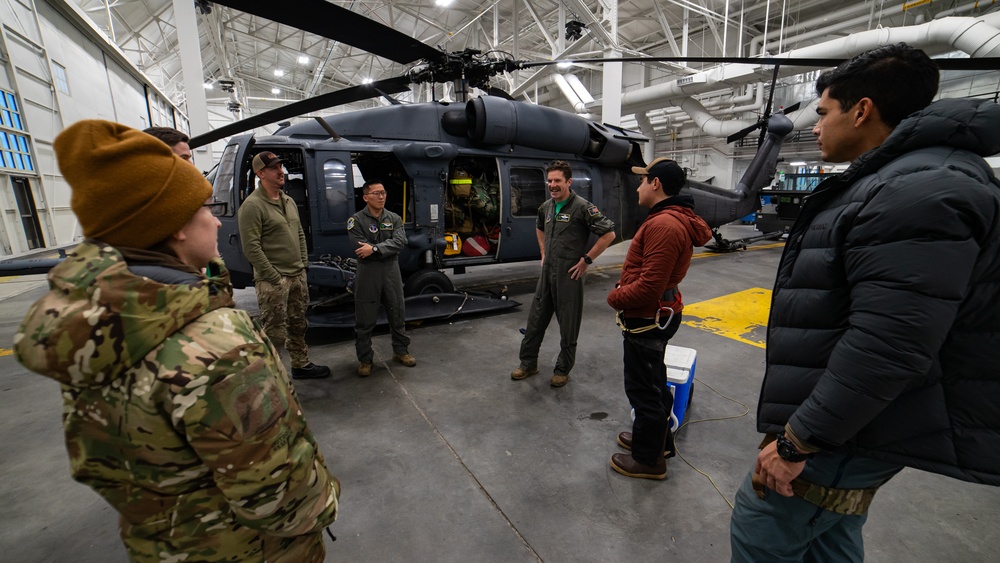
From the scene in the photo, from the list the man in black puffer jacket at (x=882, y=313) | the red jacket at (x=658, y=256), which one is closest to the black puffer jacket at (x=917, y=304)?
the man in black puffer jacket at (x=882, y=313)

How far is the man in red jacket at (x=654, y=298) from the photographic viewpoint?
2.21 meters

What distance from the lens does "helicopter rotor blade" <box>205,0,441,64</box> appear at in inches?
127

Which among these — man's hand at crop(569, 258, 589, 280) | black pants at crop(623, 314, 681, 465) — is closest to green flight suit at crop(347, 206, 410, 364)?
man's hand at crop(569, 258, 589, 280)

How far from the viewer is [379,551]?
1947mm

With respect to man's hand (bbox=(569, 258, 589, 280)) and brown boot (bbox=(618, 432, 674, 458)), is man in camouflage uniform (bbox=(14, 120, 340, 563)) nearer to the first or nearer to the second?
brown boot (bbox=(618, 432, 674, 458))

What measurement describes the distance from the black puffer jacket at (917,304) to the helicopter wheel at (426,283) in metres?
4.39

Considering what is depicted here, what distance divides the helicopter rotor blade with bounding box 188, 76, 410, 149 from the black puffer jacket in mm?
4509

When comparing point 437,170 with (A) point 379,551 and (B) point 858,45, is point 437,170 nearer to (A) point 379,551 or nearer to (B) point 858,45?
(A) point 379,551

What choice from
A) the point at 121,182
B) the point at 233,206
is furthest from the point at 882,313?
the point at 233,206

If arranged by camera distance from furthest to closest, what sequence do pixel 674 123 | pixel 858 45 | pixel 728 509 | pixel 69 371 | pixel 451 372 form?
pixel 674 123, pixel 858 45, pixel 451 372, pixel 728 509, pixel 69 371

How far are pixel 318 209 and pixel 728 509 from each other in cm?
444

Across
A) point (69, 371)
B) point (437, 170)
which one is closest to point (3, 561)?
point (69, 371)

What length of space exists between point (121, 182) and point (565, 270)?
9.58 feet

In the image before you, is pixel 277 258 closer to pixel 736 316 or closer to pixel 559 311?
pixel 559 311
